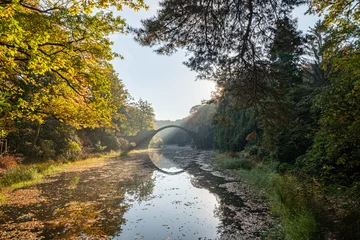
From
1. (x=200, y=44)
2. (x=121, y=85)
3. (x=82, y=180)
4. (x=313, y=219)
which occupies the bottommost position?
(x=82, y=180)

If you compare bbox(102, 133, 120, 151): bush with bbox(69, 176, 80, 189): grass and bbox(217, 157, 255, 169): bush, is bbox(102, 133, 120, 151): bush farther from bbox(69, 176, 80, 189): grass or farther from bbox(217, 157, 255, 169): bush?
bbox(217, 157, 255, 169): bush

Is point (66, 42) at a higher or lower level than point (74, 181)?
higher

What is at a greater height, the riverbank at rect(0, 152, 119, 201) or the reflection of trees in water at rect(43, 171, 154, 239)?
the riverbank at rect(0, 152, 119, 201)

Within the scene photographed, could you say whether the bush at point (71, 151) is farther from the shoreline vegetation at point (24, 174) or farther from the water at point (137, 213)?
the water at point (137, 213)

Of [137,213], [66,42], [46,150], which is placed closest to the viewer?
[66,42]

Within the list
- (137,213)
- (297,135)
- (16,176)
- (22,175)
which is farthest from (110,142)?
(297,135)

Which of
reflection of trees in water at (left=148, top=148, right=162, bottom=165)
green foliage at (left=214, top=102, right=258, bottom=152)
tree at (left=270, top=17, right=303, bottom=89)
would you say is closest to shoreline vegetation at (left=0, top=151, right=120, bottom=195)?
tree at (left=270, top=17, right=303, bottom=89)

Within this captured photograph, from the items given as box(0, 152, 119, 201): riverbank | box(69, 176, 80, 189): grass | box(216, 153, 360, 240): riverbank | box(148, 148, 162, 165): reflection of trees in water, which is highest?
box(216, 153, 360, 240): riverbank

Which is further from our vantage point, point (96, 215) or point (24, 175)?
point (24, 175)

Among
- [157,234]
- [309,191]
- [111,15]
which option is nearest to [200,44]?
[111,15]

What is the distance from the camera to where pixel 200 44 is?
7363 millimetres

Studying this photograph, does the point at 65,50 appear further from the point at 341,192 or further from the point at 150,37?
the point at 341,192

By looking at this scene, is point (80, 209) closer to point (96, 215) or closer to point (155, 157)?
point (96, 215)

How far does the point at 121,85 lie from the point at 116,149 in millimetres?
10851
